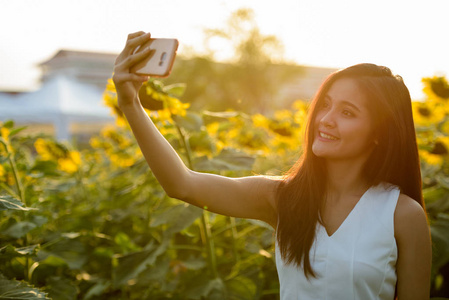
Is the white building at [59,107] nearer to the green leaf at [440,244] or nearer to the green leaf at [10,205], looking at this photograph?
the green leaf at [440,244]

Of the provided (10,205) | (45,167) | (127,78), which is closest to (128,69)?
(127,78)

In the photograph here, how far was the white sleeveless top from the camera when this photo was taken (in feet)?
3.69

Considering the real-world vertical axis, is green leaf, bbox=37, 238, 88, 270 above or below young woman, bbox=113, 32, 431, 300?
below

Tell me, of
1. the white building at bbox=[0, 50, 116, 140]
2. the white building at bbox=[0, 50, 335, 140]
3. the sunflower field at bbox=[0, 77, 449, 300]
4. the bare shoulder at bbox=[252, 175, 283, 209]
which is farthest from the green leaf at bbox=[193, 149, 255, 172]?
the white building at bbox=[0, 50, 116, 140]

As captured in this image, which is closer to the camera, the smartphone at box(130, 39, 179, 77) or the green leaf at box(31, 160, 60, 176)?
the smartphone at box(130, 39, 179, 77)

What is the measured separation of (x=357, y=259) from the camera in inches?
Answer: 44.3

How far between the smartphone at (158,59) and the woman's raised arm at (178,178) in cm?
1

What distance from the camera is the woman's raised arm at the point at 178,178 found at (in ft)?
3.46

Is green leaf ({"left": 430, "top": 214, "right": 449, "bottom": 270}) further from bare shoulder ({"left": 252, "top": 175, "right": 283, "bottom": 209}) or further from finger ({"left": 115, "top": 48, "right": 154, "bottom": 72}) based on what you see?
finger ({"left": 115, "top": 48, "right": 154, "bottom": 72})

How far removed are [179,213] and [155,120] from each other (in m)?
0.39

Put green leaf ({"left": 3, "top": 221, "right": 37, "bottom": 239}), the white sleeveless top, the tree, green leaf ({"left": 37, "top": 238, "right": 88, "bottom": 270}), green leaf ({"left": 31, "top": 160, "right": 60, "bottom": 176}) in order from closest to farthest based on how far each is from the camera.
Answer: the white sleeveless top
green leaf ({"left": 3, "top": 221, "right": 37, "bottom": 239})
green leaf ({"left": 37, "top": 238, "right": 88, "bottom": 270})
green leaf ({"left": 31, "top": 160, "right": 60, "bottom": 176})
the tree

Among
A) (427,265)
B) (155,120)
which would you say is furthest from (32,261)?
(427,265)

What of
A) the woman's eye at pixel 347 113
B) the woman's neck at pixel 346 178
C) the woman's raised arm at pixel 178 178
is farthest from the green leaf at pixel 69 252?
the woman's eye at pixel 347 113

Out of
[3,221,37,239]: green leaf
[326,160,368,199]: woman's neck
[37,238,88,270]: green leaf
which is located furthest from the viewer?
[37,238,88,270]: green leaf
